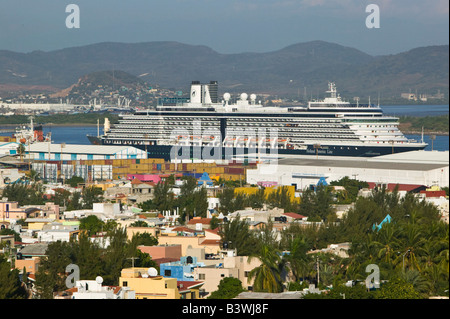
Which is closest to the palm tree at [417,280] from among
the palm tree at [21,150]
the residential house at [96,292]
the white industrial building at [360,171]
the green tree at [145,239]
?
the residential house at [96,292]

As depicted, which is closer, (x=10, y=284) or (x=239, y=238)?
(x=10, y=284)

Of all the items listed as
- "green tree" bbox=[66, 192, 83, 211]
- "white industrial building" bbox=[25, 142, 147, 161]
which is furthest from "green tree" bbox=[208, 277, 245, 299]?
"white industrial building" bbox=[25, 142, 147, 161]

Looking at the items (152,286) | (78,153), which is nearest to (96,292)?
(152,286)

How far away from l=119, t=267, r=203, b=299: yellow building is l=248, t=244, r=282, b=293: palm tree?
1.49m

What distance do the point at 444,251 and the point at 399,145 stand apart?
50.7 meters

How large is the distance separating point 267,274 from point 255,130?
6088 centimetres

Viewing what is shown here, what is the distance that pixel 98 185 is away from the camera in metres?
50.4

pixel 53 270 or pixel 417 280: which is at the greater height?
pixel 417 280

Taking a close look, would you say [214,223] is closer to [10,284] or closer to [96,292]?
[10,284]

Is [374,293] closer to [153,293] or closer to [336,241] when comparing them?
[153,293]

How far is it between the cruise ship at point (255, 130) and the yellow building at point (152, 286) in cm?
5005

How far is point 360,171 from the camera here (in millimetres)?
55562

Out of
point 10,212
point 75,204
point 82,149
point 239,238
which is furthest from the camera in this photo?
point 82,149
